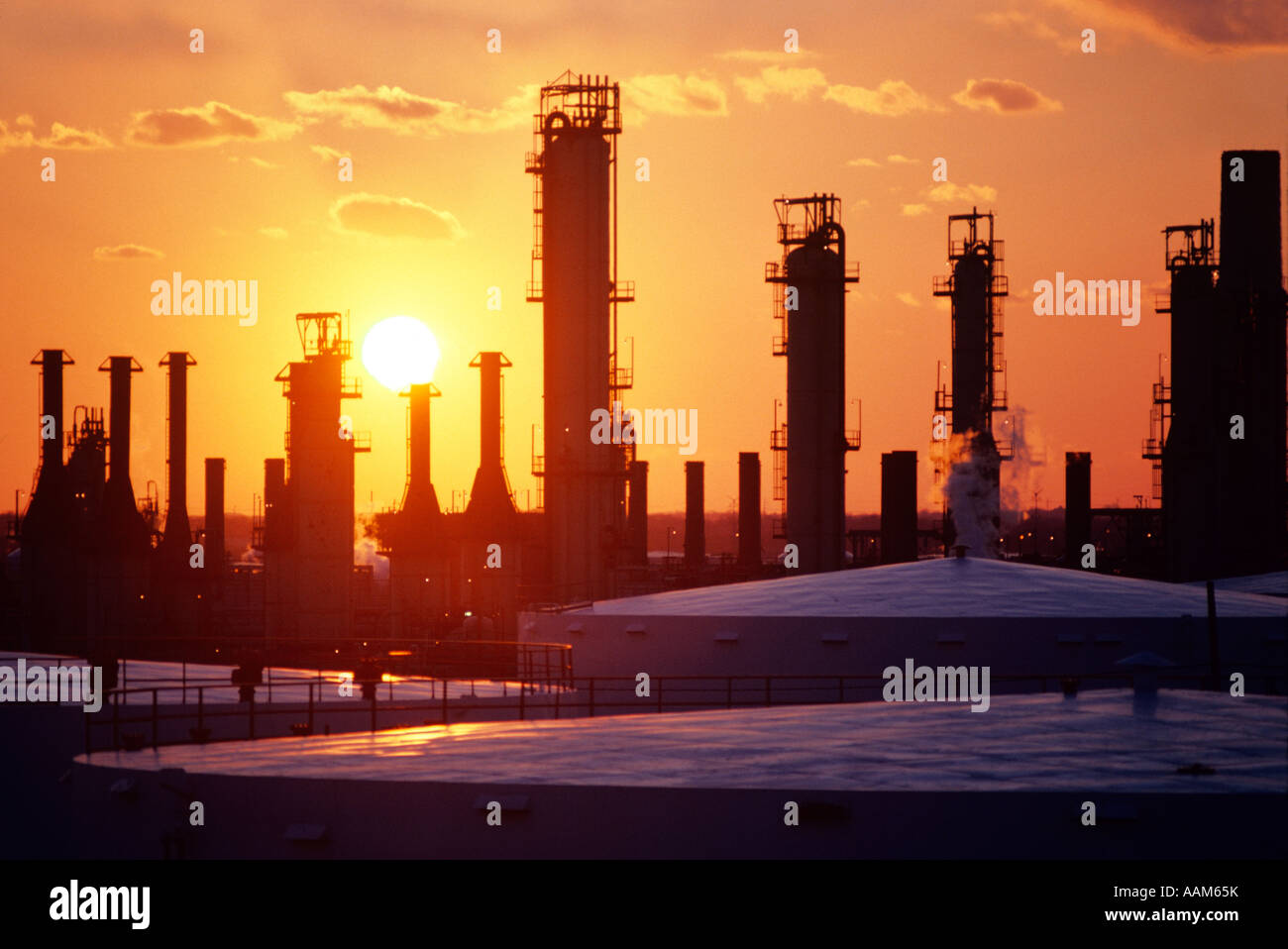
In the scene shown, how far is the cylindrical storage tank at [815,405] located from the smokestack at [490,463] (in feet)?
43.2

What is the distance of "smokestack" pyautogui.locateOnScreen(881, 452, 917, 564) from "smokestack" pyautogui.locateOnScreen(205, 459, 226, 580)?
2976 cm

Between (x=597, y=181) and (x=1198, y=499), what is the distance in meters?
28.3

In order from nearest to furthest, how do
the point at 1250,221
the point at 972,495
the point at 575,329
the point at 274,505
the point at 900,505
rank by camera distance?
1. the point at 575,329
2. the point at 1250,221
3. the point at 972,495
4. the point at 274,505
5. the point at 900,505

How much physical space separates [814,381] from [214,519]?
114ft

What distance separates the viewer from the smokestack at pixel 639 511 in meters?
83.4

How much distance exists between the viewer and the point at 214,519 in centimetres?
7688

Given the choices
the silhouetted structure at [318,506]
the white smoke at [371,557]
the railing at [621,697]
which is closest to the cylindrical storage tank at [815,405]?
the silhouetted structure at [318,506]

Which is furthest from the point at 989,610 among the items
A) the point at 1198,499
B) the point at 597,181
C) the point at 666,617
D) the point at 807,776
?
the point at 1198,499

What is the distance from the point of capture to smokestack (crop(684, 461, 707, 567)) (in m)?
89.0

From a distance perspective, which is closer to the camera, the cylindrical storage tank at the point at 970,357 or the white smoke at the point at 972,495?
the white smoke at the point at 972,495

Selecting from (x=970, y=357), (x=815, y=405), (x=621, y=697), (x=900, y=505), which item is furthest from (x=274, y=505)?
(x=621, y=697)

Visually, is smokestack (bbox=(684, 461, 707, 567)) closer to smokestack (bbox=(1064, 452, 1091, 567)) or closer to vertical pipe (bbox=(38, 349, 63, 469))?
smokestack (bbox=(1064, 452, 1091, 567))

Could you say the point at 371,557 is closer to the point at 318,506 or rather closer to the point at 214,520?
the point at 214,520

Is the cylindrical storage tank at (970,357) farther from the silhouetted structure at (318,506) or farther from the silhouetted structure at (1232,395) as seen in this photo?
the silhouetted structure at (318,506)
